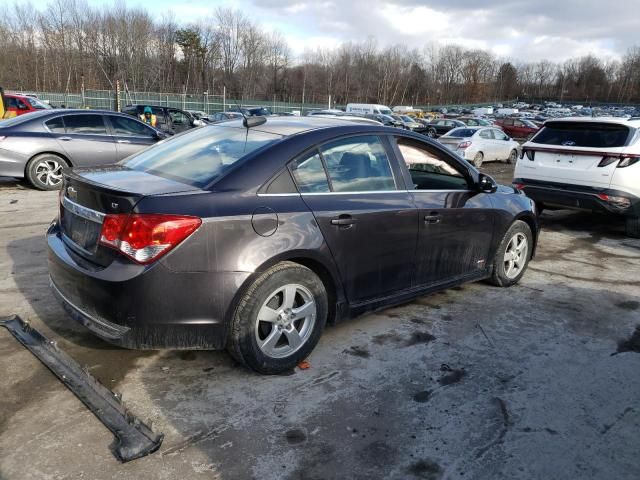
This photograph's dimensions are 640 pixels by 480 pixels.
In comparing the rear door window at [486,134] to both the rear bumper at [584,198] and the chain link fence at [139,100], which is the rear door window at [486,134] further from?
the chain link fence at [139,100]

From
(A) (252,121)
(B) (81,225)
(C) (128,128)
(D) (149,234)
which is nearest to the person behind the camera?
(D) (149,234)

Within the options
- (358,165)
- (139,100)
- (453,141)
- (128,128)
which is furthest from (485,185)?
(139,100)

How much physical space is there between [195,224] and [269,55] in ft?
292

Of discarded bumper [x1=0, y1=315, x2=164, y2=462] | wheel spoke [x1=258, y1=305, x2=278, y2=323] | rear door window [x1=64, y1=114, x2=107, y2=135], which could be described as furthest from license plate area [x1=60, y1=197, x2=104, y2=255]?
rear door window [x1=64, y1=114, x2=107, y2=135]

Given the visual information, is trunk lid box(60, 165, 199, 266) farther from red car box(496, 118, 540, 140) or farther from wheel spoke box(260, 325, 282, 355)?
red car box(496, 118, 540, 140)

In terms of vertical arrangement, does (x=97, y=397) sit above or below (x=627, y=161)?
below

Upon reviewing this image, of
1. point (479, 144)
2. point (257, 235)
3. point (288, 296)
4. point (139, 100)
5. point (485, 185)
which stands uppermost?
point (139, 100)

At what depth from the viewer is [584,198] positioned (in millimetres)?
7566

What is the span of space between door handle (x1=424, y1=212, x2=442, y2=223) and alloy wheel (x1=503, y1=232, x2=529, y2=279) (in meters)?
1.35

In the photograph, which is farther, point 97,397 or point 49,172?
point 49,172

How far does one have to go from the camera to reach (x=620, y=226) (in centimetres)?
899

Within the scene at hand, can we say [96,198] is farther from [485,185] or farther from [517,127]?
[517,127]

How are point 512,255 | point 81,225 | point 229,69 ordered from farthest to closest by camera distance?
point 229,69 → point 512,255 → point 81,225

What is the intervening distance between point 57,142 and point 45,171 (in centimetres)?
59
